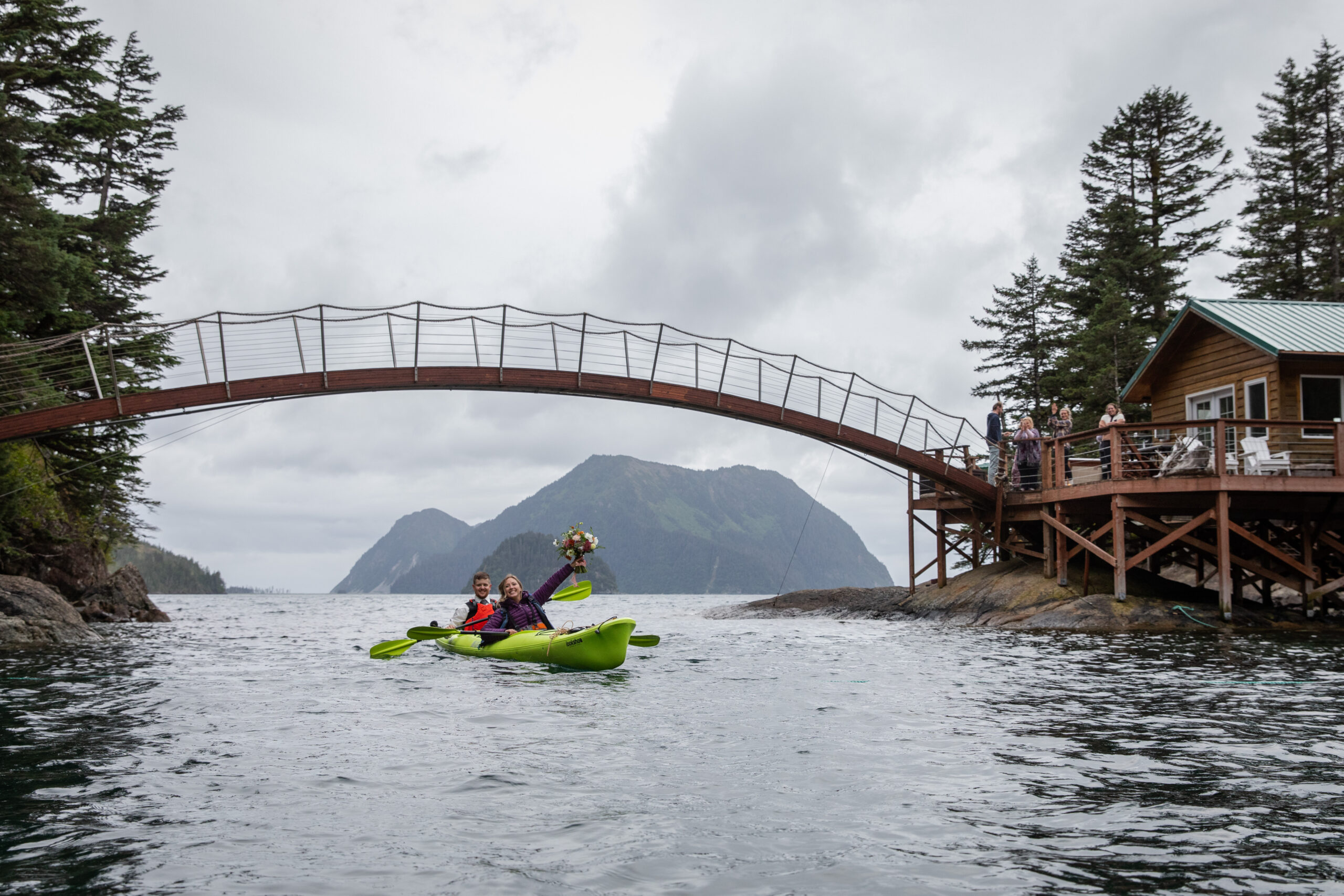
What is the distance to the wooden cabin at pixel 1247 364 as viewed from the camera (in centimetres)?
2161

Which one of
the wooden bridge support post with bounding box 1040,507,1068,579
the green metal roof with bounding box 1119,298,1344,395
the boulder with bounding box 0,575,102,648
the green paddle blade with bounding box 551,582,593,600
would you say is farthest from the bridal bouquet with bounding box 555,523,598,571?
the green metal roof with bounding box 1119,298,1344,395

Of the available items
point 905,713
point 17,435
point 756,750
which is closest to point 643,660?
point 905,713

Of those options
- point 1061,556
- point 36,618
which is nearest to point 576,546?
point 36,618

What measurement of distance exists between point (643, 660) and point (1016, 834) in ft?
37.5

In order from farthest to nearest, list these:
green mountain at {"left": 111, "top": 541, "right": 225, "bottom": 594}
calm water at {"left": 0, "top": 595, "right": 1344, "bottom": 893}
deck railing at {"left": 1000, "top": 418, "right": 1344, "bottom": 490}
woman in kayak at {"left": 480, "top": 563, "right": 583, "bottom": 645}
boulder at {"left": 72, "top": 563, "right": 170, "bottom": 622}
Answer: green mountain at {"left": 111, "top": 541, "right": 225, "bottom": 594}, boulder at {"left": 72, "top": 563, "right": 170, "bottom": 622}, deck railing at {"left": 1000, "top": 418, "right": 1344, "bottom": 490}, woman in kayak at {"left": 480, "top": 563, "right": 583, "bottom": 645}, calm water at {"left": 0, "top": 595, "right": 1344, "bottom": 893}

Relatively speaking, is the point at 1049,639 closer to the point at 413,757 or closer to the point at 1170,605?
the point at 1170,605

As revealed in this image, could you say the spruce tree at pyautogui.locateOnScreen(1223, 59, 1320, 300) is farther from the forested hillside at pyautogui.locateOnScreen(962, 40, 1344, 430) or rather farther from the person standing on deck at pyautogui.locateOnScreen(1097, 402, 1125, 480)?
the person standing on deck at pyautogui.locateOnScreen(1097, 402, 1125, 480)

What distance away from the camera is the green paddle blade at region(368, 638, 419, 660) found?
54.8ft

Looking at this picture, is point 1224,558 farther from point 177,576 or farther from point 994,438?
point 177,576

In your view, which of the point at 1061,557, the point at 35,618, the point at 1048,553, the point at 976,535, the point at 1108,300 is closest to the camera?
the point at 35,618

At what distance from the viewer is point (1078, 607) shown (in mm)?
20594

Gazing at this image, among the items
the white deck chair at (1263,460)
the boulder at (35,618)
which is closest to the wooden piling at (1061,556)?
the white deck chair at (1263,460)

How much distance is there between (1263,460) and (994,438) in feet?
22.3

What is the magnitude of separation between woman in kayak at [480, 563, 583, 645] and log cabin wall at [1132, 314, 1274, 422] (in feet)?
54.5
